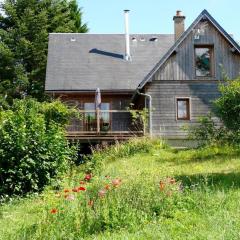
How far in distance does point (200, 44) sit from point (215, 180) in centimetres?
1457

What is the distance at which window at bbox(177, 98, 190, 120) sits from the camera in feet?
83.8

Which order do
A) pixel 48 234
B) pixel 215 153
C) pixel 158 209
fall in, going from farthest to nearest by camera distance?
pixel 215 153
pixel 158 209
pixel 48 234

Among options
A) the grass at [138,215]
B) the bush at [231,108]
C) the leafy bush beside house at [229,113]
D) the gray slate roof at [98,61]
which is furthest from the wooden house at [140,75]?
the grass at [138,215]

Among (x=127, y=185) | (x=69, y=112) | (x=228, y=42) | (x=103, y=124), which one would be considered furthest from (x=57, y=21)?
(x=127, y=185)

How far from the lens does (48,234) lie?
25.3 feet

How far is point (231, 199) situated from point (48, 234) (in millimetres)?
3296

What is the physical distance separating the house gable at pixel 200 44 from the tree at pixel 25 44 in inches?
569

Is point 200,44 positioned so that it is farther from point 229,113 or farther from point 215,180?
point 215,180

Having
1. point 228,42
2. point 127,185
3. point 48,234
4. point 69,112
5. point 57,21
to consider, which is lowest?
point 48,234

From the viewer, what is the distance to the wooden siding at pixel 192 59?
2495cm

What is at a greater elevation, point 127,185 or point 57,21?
point 57,21

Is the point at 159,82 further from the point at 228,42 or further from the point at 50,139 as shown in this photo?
the point at 50,139

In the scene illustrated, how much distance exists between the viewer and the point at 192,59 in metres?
25.1

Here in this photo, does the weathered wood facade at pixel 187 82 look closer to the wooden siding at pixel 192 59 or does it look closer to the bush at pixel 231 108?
the wooden siding at pixel 192 59
